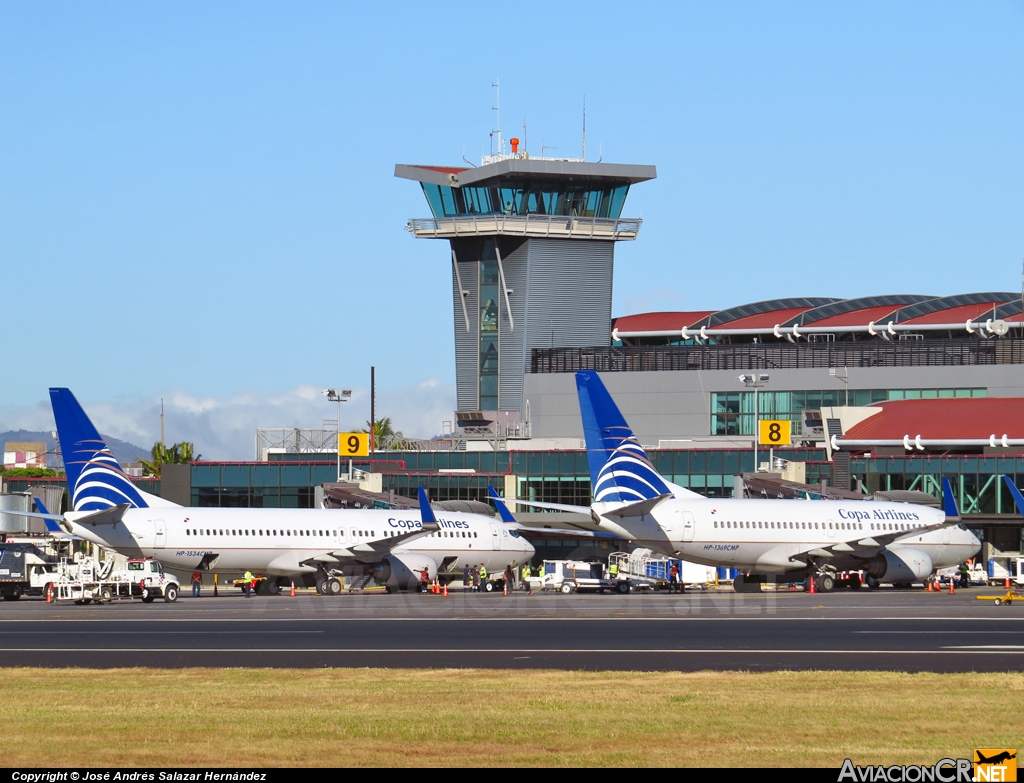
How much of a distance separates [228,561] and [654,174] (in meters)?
61.2

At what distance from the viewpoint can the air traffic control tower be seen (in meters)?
106

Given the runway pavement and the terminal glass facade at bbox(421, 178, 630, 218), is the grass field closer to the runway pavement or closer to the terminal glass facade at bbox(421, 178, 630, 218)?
the runway pavement

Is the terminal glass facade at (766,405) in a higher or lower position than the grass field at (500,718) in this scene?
higher

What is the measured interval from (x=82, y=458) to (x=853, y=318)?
7214 cm

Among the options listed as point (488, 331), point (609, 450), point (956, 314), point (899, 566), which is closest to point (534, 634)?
point (609, 450)

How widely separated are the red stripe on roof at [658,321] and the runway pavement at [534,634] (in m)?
66.8

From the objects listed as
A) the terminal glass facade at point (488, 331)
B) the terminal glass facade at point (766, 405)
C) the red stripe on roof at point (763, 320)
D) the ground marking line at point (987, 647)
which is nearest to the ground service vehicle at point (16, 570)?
the ground marking line at point (987, 647)

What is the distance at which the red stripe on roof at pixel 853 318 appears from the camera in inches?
4304

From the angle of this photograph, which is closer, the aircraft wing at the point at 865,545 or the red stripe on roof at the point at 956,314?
the aircraft wing at the point at 865,545

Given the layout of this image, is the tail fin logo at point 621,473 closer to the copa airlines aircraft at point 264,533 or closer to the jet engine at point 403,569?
the copa airlines aircraft at point 264,533

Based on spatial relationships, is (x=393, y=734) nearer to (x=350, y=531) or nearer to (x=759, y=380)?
(x=350, y=531)

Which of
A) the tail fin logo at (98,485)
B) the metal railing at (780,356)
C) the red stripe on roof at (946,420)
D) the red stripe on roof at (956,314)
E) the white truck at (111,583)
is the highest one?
the red stripe on roof at (956,314)

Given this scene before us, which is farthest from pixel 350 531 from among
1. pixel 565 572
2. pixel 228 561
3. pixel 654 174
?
pixel 654 174

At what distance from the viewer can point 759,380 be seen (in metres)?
85.3
